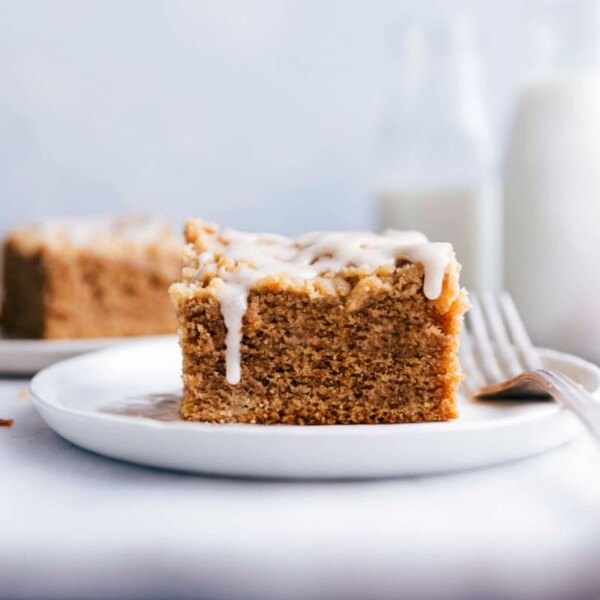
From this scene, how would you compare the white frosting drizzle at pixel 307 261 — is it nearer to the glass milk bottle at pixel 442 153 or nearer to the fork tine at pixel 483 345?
the fork tine at pixel 483 345

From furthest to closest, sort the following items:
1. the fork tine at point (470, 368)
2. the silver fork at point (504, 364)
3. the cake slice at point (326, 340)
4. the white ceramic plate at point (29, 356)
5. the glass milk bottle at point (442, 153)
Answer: the glass milk bottle at point (442, 153)
the white ceramic plate at point (29, 356)
the fork tine at point (470, 368)
the cake slice at point (326, 340)
the silver fork at point (504, 364)

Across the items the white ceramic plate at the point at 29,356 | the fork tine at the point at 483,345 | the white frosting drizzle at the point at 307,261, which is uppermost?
the white frosting drizzle at the point at 307,261

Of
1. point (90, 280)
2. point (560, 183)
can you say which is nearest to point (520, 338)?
point (560, 183)

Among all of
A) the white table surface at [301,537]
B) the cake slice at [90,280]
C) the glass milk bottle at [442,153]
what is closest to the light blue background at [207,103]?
the glass milk bottle at [442,153]

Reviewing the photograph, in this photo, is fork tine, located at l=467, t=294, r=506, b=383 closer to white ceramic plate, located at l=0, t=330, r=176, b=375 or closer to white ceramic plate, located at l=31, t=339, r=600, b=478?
white ceramic plate, located at l=31, t=339, r=600, b=478

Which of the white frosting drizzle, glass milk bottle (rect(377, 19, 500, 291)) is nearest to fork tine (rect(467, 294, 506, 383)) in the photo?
the white frosting drizzle

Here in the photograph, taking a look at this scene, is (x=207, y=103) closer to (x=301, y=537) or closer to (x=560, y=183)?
(x=560, y=183)
